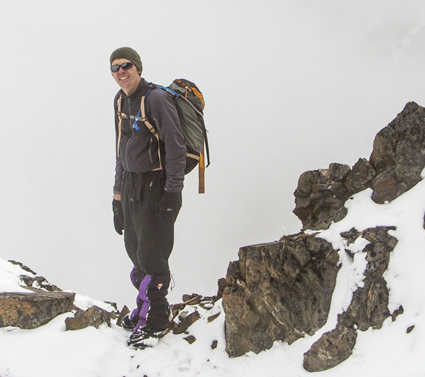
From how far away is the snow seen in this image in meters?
4.17

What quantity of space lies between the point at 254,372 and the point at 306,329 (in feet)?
Result: 3.18

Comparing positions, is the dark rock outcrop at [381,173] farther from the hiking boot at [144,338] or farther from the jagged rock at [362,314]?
the hiking boot at [144,338]

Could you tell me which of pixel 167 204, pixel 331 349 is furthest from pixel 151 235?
pixel 331 349

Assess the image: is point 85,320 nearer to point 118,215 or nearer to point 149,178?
point 118,215

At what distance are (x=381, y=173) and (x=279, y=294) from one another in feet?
9.23

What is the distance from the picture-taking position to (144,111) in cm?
529

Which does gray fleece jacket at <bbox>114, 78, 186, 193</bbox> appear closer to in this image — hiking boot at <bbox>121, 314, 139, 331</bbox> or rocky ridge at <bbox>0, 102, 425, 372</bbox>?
rocky ridge at <bbox>0, 102, 425, 372</bbox>

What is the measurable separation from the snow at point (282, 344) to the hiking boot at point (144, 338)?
103mm

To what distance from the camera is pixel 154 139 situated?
530cm

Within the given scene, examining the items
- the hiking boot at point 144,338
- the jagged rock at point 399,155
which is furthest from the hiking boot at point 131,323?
the jagged rock at point 399,155

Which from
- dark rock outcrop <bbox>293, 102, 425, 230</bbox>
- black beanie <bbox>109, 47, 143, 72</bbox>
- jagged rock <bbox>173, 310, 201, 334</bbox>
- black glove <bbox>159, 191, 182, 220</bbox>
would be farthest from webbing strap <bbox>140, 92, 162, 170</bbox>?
dark rock outcrop <bbox>293, 102, 425, 230</bbox>

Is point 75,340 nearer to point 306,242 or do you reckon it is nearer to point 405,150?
point 306,242

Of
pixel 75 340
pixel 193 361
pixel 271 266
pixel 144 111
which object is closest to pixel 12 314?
pixel 75 340

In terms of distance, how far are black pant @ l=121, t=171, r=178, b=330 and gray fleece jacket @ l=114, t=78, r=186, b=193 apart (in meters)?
0.24
